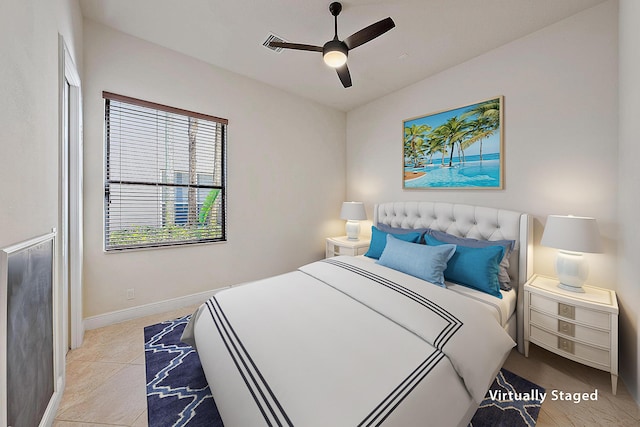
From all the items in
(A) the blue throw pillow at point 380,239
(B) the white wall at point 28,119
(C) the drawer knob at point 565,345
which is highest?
(B) the white wall at point 28,119

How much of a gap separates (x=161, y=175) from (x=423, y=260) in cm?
276

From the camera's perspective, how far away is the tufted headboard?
7.00ft

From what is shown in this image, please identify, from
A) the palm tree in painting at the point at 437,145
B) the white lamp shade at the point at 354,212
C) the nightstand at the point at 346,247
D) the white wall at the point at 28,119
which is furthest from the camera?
the white lamp shade at the point at 354,212

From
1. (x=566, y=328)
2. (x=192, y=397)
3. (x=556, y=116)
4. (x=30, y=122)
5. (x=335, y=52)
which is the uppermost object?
(x=335, y=52)

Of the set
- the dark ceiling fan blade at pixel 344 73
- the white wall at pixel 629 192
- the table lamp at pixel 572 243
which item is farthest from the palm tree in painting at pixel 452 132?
the dark ceiling fan blade at pixel 344 73

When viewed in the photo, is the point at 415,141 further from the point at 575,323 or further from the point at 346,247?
the point at 575,323

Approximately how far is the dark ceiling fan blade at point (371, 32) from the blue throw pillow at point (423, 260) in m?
1.72

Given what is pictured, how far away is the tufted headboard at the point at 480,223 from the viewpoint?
2.13 meters

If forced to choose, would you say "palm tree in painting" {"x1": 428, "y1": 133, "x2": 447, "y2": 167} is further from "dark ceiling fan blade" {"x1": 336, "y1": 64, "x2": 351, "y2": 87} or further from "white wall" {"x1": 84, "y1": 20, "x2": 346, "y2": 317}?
"white wall" {"x1": 84, "y1": 20, "x2": 346, "y2": 317}

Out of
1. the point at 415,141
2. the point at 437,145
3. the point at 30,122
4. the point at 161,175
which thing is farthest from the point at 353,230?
the point at 30,122

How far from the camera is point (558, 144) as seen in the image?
2.12 meters

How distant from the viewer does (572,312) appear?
174 centimetres

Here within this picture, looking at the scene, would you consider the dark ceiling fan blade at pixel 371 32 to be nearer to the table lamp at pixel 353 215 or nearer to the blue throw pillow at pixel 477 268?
the blue throw pillow at pixel 477 268

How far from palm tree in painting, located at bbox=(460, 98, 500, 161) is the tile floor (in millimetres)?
2040
